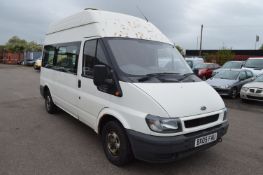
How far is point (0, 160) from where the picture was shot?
4.32m

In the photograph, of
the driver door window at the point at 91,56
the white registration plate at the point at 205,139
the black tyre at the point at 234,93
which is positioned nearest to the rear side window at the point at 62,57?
the driver door window at the point at 91,56

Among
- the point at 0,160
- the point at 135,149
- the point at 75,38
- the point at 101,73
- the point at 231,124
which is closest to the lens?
the point at 135,149

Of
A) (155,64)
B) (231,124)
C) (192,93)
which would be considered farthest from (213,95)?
(231,124)

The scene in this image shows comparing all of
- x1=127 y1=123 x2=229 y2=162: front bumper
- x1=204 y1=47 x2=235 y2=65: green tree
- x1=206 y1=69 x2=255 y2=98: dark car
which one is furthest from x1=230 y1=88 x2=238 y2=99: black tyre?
x1=204 y1=47 x2=235 y2=65: green tree

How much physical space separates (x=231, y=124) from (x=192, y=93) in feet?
11.4

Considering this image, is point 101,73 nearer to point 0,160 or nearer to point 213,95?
point 213,95

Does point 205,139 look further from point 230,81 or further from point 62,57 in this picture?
→ point 230,81

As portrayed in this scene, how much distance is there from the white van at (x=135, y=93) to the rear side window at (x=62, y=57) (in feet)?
0.09

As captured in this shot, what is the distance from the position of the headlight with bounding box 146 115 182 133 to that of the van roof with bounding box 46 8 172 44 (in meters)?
1.81

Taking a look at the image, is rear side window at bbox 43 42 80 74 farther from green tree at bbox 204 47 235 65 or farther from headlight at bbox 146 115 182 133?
green tree at bbox 204 47 235 65

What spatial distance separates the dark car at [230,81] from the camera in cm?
1167

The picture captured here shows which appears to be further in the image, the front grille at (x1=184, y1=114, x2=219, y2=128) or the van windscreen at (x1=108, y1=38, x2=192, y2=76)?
the van windscreen at (x1=108, y1=38, x2=192, y2=76)

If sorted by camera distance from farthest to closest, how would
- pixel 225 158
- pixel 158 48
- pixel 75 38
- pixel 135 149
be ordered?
pixel 75 38 → pixel 158 48 → pixel 225 158 → pixel 135 149

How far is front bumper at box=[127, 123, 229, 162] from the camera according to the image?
11.6 feet
